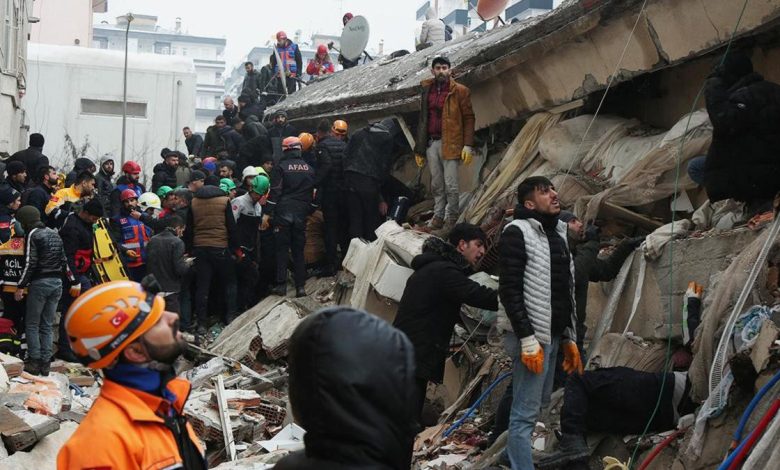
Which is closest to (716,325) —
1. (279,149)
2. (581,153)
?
(581,153)

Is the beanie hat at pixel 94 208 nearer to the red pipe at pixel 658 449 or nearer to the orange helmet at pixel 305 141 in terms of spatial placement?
the orange helmet at pixel 305 141

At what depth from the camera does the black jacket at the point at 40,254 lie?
433 inches

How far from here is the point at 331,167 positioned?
1405cm

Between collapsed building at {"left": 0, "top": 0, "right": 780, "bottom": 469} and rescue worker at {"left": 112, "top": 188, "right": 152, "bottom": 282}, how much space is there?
142cm

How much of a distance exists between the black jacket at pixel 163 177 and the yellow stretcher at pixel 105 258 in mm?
5394

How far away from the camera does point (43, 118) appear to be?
103 feet

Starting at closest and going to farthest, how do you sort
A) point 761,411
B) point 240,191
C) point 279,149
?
point 761,411 < point 240,191 < point 279,149

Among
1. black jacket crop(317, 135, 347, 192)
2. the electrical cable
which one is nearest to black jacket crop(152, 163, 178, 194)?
black jacket crop(317, 135, 347, 192)

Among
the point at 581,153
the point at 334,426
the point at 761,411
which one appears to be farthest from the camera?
the point at 581,153

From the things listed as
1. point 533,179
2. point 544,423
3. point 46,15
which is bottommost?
point 544,423

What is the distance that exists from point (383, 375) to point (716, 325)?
510 cm

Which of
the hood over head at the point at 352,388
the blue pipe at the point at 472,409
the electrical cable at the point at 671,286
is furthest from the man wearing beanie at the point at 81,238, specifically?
the hood over head at the point at 352,388

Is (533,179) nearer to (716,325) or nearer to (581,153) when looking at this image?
(716,325)

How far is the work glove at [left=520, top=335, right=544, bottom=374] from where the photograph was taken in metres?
6.60
